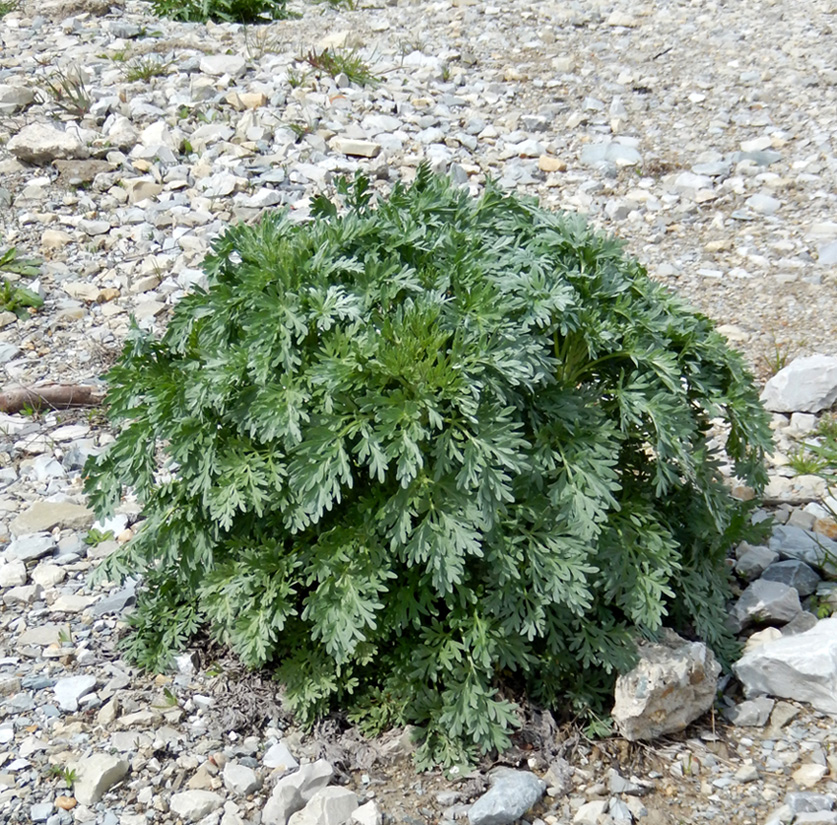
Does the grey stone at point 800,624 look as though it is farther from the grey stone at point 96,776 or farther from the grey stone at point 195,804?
the grey stone at point 96,776

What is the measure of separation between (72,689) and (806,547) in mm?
2841

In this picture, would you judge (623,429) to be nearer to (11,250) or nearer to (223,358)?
(223,358)

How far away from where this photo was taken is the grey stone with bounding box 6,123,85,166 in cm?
679

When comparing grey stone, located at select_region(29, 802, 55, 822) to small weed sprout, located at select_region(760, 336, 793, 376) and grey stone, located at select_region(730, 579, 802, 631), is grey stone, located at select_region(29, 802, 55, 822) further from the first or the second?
small weed sprout, located at select_region(760, 336, 793, 376)

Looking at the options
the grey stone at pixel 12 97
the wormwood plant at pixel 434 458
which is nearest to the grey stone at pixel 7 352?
the wormwood plant at pixel 434 458

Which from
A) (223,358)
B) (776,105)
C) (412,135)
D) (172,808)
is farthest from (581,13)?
(172,808)

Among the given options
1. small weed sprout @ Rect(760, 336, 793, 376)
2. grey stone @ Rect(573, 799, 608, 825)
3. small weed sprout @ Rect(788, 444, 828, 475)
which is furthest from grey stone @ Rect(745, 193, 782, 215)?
grey stone @ Rect(573, 799, 608, 825)

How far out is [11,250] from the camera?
599 cm

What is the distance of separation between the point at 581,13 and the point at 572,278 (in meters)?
6.47

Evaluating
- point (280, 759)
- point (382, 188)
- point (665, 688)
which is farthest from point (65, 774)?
point (382, 188)

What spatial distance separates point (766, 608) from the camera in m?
3.86

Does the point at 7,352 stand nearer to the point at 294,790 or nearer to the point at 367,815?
the point at 294,790

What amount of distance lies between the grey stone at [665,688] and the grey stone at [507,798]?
358 millimetres

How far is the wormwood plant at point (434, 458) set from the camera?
3031 mm
